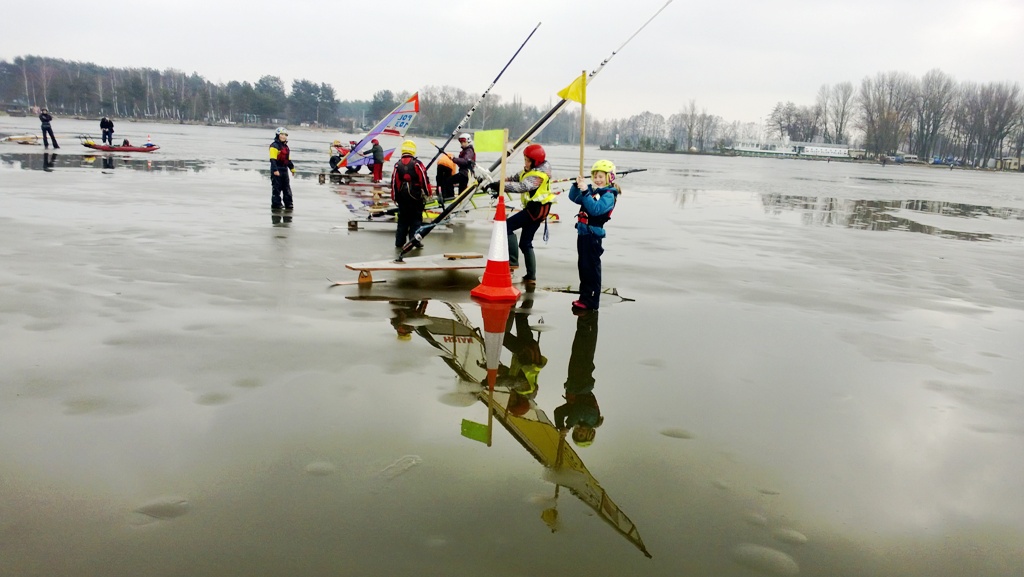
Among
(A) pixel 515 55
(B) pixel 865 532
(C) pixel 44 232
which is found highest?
(A) pixel 515 55

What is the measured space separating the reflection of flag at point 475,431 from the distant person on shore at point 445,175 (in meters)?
9.73

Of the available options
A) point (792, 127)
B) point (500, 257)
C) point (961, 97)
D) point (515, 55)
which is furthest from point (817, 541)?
point (792, 127)

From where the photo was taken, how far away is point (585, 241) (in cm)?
770

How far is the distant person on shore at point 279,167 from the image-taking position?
47.8 ft

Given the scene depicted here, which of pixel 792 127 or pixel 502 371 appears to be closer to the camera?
pixel 502 371

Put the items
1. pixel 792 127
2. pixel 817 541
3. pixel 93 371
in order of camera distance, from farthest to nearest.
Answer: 1. pixel 792 127
2. pixel 93 371
3. pixel 817 541

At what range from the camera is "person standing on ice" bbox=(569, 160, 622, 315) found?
7.61 m

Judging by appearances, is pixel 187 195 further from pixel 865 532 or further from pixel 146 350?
pixel 865 532

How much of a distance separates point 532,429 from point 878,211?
23.7m

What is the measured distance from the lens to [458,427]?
4457 mm

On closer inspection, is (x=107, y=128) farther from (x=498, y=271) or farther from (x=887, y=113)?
(x=887, y=113)

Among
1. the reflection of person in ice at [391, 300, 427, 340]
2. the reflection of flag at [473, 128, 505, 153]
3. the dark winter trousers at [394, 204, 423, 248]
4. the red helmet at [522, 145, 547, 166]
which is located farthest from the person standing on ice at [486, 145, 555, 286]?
the dark winter trousers at [394, 204, 423, 248]

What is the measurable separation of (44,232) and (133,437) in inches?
335

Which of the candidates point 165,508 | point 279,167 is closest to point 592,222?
point 165,508
